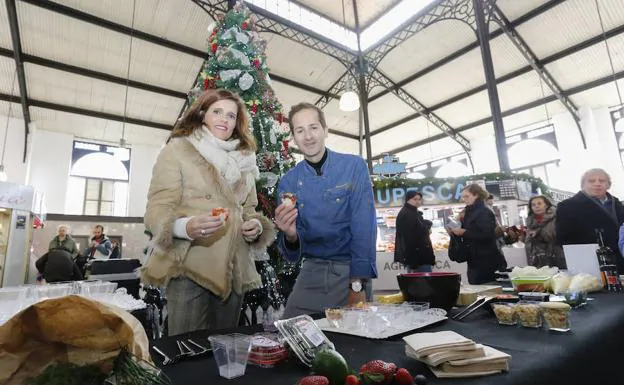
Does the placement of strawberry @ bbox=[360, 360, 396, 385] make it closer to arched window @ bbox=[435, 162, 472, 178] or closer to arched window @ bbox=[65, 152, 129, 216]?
arched window @ bbox=[65, 152, 129, 216]

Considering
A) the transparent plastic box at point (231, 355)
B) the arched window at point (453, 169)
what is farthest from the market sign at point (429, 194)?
the arched window at point (453, 169)

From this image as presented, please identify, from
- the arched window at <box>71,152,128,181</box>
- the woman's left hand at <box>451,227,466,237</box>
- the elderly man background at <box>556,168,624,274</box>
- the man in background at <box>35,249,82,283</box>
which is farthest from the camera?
the arched window at <box>71,152,128,181</box>

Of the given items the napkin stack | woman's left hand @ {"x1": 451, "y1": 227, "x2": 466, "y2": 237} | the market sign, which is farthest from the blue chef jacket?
the market sign

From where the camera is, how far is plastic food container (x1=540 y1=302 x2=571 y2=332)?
859mm

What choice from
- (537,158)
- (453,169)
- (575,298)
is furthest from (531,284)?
(453,169)

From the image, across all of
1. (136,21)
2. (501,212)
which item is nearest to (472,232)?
(501,212)

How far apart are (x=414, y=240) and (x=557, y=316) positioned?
3.77 metres

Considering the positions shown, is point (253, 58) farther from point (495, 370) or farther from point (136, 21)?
point (136, 21)

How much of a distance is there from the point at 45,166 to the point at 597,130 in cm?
2071

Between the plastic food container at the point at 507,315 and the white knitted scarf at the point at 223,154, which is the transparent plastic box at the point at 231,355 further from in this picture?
the white knitted scarf at the point at 223,154

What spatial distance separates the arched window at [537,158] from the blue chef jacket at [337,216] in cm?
1468

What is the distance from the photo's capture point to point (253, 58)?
392 cm

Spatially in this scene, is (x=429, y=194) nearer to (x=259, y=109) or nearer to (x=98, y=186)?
(x=259, y=109)

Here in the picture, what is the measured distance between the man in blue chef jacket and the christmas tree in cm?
185
